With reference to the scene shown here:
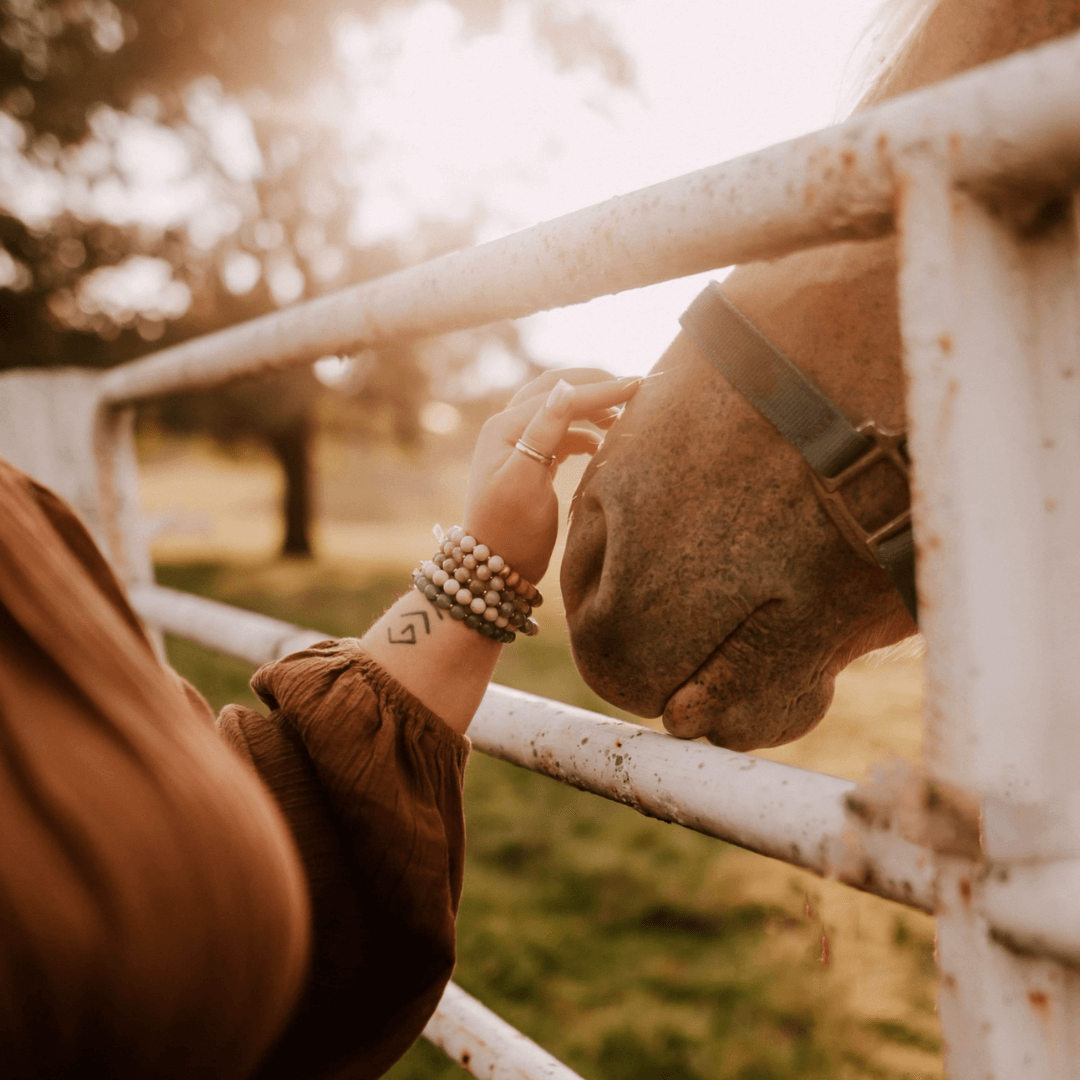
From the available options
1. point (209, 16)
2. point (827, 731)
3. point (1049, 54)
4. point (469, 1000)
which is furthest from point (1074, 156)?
point (209, 16)

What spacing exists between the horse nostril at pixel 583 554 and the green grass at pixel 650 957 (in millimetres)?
839

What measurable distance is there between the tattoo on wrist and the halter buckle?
0.36 metres

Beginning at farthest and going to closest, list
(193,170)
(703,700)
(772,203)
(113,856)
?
(193,170), (703,700), (772,203), (113,856)

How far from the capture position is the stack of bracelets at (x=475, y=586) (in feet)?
2.52

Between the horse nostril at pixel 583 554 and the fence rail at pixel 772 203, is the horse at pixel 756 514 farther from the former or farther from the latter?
the fence rail at pixel 772 203

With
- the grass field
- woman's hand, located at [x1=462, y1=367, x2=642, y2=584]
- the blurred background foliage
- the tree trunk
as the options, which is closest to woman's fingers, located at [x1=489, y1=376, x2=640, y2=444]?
woman's hand, located at [x1=462, y1=367, x2=642, y2=584]

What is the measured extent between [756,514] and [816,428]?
0.31 feet

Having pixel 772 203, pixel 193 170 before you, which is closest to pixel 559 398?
pixel 772 203

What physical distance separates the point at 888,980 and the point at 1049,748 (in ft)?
7.07

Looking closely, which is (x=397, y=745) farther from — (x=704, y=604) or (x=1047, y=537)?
(x=1047, y=537)

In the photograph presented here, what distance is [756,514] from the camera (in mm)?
795

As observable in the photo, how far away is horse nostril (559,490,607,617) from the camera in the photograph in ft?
2.89

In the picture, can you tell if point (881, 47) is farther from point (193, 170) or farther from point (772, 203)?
point (193, 170)

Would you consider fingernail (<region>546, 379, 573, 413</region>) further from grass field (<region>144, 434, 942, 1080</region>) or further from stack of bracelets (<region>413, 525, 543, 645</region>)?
grass field (<region>144, 434, 942, 1080</region>)
